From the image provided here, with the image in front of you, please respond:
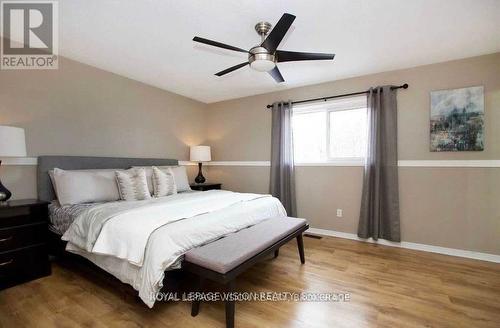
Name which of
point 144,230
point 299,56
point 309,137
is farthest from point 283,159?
point 144,230

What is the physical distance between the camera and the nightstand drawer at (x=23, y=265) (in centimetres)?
206

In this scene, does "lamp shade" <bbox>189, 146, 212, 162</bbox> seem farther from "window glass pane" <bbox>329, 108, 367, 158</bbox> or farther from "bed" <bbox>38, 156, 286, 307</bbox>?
"window glass pane" <bbox>329, 108, 367, 158</bbox>

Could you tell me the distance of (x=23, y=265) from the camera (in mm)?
2164

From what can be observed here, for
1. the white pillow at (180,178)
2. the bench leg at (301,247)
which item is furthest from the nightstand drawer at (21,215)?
the bench leg at (301,247)

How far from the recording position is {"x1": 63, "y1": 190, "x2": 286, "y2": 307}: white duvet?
1.58 meters

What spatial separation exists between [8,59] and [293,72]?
3.33 meters

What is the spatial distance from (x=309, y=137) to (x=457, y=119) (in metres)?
1.89

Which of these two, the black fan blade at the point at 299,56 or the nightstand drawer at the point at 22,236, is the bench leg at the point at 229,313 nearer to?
the black fan blade at the point at 299,56

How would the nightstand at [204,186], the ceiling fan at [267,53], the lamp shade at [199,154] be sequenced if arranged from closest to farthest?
the ceiling fan at [267,53]
the nightstand at [204,186]
the lamp shade at [199,154]

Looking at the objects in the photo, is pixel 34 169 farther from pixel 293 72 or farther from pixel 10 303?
pixel 293 72

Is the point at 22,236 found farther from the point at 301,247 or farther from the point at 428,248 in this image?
the point at 428,248

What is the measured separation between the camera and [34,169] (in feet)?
8.64

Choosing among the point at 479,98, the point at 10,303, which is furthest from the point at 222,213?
the point at 479,98

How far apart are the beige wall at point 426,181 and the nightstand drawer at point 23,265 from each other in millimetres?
3327
